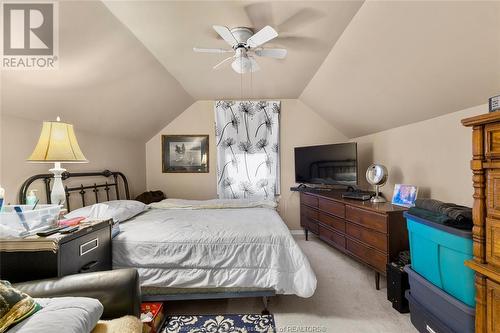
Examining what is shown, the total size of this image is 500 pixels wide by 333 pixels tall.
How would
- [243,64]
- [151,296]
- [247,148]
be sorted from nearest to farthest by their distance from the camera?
[151,296] < [243,64] < [247,148]

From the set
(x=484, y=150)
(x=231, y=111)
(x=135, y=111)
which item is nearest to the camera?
(x=484, y=150)

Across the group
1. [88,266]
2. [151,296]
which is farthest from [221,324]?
[88,266]

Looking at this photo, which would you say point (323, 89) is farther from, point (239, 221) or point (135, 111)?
point (135, 111)

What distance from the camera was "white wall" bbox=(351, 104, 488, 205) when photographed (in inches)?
74.5

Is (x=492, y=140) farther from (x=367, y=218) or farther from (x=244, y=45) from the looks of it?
(x=244, y=45)

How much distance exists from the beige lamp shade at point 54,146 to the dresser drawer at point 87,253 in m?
0.59

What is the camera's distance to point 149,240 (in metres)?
1.80

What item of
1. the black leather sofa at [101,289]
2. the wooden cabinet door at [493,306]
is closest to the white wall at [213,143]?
the black leather sofa at [101,289]

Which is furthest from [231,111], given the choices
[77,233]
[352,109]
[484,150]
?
[484,150]

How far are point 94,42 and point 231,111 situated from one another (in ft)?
7.56

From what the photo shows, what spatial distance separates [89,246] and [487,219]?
2338mm

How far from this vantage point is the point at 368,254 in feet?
7.38

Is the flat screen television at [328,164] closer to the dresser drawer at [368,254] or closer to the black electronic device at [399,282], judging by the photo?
the dresser drawer at [368,254]

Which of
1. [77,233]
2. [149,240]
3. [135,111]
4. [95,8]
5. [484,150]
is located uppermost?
[95,8]
